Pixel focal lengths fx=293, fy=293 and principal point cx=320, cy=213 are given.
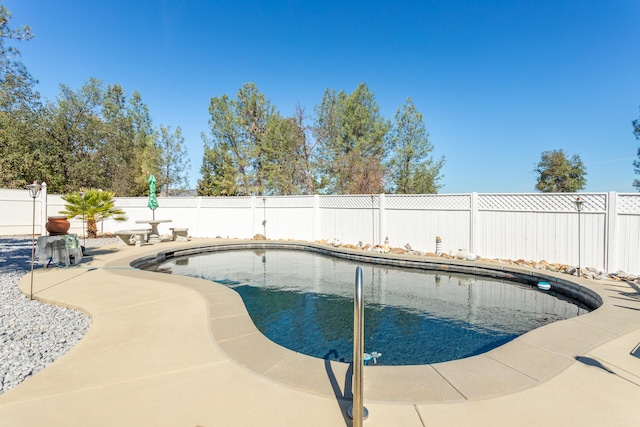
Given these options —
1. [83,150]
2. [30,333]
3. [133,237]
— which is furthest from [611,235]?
[83,150]

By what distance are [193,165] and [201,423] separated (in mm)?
22385

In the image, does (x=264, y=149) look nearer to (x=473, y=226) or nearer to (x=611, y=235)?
(x=473, y=226)

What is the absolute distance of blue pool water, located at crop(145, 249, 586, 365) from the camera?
3557mm

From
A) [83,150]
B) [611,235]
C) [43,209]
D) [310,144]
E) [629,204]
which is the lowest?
[611,235]

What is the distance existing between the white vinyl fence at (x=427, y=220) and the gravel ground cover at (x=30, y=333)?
4533 millimetres

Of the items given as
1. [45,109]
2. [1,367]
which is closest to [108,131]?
[45,109]

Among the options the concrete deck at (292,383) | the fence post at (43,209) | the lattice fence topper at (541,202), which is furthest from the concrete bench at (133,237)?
the lattice fence topper at (541,202)

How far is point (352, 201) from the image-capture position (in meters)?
11.1

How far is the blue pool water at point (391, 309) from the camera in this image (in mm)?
3557

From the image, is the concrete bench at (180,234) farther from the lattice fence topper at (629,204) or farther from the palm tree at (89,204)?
the lattice fence topper at (629,204)

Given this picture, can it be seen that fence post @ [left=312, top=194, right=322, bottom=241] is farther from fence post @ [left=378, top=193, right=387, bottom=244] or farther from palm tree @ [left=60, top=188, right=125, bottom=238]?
palm tree @ [left=60, top=188, right=125, bottom=238]

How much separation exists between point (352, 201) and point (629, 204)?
723 cm

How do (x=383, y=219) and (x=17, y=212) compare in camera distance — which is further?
(x=17, y=212)

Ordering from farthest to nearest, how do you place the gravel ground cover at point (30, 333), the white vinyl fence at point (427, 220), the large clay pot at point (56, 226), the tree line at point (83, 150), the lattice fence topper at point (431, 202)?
the tree line at point (83, 150), the lattice fence topper at point (431, 202), the large clay pot at point (56, 226), the white vinyl fence at point (427, 220), the gravel ground cover at point (30, 333)
